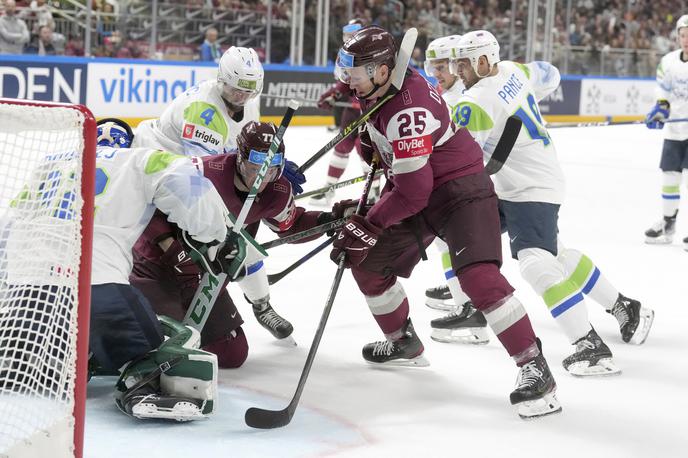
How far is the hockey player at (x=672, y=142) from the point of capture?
645 cm

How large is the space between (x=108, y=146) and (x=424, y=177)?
3.03 ft

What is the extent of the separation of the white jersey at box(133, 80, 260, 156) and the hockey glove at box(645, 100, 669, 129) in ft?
9.77

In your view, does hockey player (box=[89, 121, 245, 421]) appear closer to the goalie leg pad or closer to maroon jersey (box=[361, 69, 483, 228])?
the goalie leg pad

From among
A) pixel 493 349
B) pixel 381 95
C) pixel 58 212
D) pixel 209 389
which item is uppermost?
pixel 381 95

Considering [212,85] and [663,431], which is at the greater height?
[212,85]

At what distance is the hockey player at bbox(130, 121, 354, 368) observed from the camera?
11.0ft

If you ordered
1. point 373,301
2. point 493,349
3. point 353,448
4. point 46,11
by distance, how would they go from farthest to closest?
point 46,11 < point 493,349 < point 373,301 < point 353,448

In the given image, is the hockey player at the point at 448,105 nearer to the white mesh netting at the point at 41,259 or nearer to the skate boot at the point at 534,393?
the skate boot at the point at 534,393

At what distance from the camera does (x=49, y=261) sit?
8.78ft

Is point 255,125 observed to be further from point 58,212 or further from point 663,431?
point 663,431

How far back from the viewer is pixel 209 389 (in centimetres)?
292

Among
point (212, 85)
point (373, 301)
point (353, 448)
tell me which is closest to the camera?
point (353, 448)

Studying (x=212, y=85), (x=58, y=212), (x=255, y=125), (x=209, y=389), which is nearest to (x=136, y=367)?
(x=209, y=389)

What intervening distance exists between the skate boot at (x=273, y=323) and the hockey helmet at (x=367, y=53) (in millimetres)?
1082
